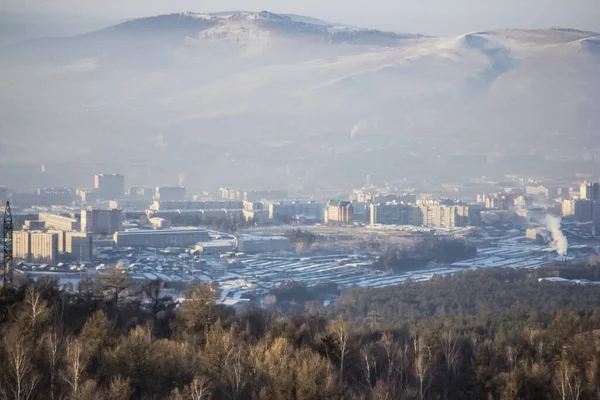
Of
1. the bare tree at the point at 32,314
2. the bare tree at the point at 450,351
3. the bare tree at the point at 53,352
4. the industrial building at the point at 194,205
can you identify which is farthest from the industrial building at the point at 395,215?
the bare tree at the point at 53,352

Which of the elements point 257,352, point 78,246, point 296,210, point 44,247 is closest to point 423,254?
point 78,246

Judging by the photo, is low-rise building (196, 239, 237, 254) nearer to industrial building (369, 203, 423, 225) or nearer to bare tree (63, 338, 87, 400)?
industrial building (369, 203, 423, 225)

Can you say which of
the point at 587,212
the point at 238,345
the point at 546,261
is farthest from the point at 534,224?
the point at 238,345

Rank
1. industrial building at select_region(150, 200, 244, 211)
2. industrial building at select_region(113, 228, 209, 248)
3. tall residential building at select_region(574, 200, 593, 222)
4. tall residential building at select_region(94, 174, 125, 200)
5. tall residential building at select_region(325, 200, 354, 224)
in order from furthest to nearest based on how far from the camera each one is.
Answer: tall residential building at select_region(94, 174, 125, 200), industrial building at select_region(150, 200, 244, 211), tall residential building at select_region(325, 200, 354, 224), tall residential building at select_region(574, 200, 593, 222), industrial building at select_region(113, 228, 209, 248)

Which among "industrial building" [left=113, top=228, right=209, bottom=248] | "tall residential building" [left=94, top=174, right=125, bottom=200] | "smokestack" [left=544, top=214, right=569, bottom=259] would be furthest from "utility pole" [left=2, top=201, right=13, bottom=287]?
"tall residential building" [left=94, top=174, right=125, bottom=200]

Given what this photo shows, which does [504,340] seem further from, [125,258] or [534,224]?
[534,224]

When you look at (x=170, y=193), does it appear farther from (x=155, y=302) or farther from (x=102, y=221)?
(x=155, y=302)

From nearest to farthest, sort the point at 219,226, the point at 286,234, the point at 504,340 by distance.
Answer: the point at 504,340, the point at 286,234, the point at 219,226
